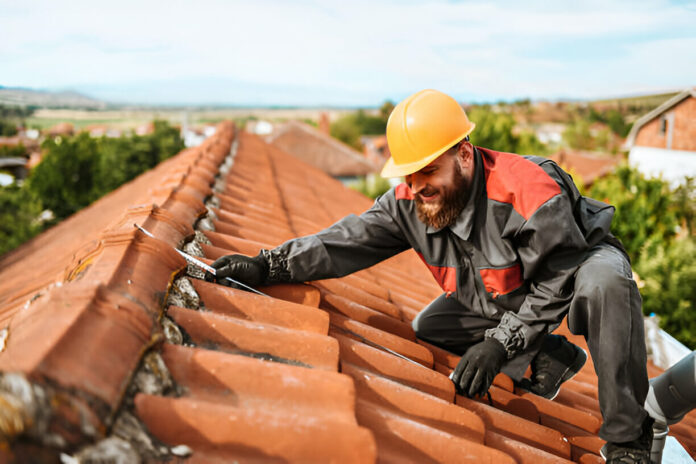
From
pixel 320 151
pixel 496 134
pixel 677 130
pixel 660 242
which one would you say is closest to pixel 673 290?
pixel 660 242

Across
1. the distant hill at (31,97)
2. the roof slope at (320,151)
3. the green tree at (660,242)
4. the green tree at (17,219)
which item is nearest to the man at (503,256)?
the distant hill at (31,97)

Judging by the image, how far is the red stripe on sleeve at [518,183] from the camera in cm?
204

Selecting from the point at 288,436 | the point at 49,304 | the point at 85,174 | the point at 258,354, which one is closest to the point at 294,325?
the point at 258,354

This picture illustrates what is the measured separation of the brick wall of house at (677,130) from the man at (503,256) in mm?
Answer: 19006

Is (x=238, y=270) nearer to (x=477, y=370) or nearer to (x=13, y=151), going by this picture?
(x=477, y=370)

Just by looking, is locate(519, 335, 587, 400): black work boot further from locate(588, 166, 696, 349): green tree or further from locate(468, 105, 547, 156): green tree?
locate(468, 105, 547, 156): green tree

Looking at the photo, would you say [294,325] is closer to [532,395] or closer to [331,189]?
[532,395]

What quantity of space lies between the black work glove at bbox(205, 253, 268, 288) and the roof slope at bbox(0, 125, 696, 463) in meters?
0.11

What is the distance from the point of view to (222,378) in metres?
1.33

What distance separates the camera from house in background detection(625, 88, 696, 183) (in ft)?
60.2

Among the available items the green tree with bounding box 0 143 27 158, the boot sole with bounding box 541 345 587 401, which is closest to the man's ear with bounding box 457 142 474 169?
the boot sole with bounding box 541 345 587 401

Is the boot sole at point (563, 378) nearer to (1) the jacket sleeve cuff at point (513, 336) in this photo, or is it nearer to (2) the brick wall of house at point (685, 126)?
(1) the jacket sleeve cuff at point (513, 336)

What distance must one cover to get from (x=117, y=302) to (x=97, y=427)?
0.37 metres

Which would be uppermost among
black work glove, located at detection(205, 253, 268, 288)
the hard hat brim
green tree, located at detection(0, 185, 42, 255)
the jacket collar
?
the hard hat brim
